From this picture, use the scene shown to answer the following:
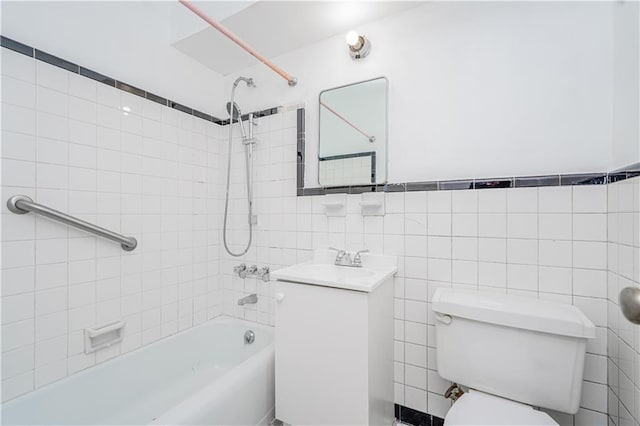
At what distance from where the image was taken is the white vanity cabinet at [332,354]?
1.11m

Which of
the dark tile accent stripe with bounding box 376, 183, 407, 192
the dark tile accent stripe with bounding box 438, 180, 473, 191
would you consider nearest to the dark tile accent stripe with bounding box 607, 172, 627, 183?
the dark tile accent stripe with bounding box 438, 180, 473, 191

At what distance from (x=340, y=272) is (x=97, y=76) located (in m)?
1.58

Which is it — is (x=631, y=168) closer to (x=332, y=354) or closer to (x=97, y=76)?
(x=332, y=354)

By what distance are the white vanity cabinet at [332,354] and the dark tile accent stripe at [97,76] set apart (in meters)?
1.33

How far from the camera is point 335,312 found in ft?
3.78

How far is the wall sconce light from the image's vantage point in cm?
144

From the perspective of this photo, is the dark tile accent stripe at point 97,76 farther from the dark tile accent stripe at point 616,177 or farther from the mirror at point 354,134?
the dark tile accent stripe at point 616,177

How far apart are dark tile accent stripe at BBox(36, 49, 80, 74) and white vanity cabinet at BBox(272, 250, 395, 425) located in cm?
137

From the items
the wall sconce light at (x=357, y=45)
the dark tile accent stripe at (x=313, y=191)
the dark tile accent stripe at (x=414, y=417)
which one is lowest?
the dark tile accent stripe at (x=414, y=417)

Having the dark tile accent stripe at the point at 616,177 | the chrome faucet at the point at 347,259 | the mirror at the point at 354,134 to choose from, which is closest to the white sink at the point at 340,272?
the chrome faucet at the point at 347,259

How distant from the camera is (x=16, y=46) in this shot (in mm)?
1140

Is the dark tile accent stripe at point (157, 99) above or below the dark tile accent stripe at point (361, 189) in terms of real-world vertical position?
above

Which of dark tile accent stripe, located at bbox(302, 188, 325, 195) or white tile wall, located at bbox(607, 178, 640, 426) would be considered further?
dark tile accent stripe, located at bbox(302, 188, 325, 195)

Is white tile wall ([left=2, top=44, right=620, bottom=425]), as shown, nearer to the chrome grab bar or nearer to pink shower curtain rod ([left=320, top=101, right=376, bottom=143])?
the chrome grab bar
